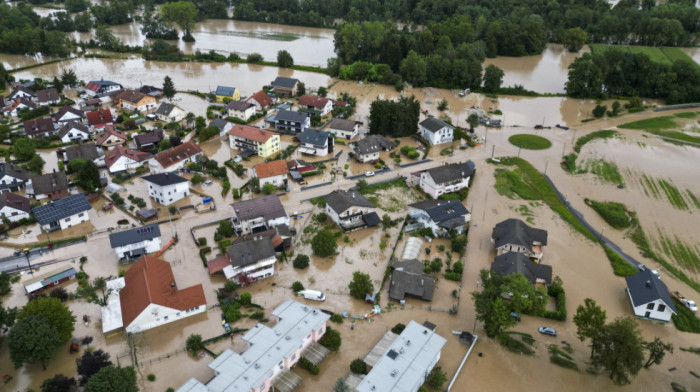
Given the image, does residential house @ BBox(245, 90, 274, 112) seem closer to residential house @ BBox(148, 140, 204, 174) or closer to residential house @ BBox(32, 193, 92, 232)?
residential house @ BBox(148, 140, 204, 174)

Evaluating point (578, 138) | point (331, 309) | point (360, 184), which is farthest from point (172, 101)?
point (578, 138)

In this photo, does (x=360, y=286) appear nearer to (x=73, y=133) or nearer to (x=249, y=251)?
(x=249, y=251)

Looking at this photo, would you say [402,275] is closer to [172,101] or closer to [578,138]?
[578,138]

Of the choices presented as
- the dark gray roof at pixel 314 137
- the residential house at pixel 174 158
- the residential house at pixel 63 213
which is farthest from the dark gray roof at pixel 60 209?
the dark gray roof at pixel 314 137

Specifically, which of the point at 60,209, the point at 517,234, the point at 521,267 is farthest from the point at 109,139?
the point at 521,267

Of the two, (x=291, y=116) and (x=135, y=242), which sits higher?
(x=291, y=116)

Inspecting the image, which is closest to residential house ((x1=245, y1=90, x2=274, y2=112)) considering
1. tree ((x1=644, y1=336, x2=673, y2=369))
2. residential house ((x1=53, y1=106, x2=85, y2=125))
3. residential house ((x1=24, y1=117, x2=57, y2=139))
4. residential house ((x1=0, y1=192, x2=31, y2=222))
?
residential house ((x1=53, y1=106, x2=85, y2=125))

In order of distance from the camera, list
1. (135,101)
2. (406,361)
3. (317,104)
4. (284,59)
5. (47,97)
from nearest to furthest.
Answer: (406,361) → (135,101) → (317,104) → (47,97) → (284,59)
